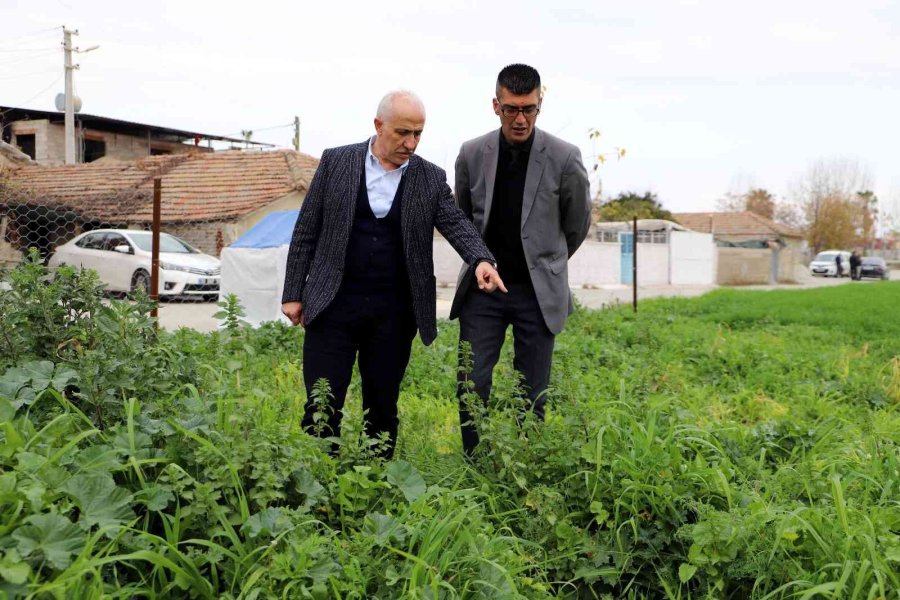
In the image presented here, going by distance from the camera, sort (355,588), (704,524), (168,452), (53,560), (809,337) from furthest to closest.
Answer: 1. (809,337)
2. (704,524)
3. (168,452)
4. (355,588)
5. (53,560)

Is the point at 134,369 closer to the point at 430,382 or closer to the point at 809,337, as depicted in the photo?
the point at 430,382

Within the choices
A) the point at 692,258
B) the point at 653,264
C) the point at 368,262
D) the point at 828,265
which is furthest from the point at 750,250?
the point at 368,262

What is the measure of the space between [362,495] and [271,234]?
9268 millimetres

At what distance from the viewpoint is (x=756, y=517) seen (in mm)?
3164

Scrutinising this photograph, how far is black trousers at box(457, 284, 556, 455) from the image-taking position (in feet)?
14.5

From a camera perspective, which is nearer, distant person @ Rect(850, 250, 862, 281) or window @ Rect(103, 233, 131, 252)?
window @ Rect(103, 233, 131, 252)

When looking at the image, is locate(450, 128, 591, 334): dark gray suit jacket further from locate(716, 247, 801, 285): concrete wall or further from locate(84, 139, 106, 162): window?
locate(716, 247, 801, 285): concrete wall

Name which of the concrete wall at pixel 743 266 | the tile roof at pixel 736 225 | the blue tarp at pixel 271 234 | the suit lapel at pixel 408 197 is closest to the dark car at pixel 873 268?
the tile roof at pixel 736 225

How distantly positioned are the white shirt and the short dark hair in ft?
1.94

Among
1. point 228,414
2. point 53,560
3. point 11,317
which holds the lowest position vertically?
point 53,560

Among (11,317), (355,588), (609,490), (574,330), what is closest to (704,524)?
(609,490)

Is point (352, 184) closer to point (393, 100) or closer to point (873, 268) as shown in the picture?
point (393, 100)

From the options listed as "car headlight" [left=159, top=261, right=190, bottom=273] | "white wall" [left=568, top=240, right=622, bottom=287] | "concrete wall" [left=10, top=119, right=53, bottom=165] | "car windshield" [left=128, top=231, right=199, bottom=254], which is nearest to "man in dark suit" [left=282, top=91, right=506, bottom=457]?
"car headlight" [left=159, top=261, right=190, bottom=273]

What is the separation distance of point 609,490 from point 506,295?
128 centimetres
